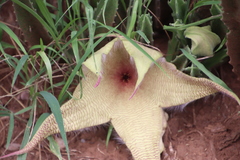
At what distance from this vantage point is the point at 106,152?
3.85 ft

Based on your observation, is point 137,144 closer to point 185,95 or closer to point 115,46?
point 185,95

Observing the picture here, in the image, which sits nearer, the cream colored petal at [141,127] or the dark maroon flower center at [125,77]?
the cream colored petal at [141,127]

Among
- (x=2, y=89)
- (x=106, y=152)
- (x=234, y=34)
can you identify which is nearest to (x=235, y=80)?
(x=234, y=34)

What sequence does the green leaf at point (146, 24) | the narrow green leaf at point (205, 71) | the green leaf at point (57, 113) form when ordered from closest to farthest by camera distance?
the green leaf at point (57, 113), the narrow green leaf at point (205, 71), the green leaf at point (146, 24)

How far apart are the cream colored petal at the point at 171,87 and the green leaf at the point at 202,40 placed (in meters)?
0.11

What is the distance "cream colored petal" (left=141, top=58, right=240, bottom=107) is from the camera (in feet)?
3.52

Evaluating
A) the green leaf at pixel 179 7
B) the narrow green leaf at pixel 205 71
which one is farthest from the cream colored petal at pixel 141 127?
the green leaf at pixel 179 7

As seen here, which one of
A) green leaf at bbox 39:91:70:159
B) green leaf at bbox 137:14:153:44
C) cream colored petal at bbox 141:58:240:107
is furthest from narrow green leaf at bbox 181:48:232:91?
green leaf at bbox 39:91:70:159

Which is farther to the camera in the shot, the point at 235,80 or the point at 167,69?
the point at 235,80

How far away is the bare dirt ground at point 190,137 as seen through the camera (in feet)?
3.69

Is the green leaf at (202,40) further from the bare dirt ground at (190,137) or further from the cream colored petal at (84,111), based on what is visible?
the cream colored petal at (84,111)

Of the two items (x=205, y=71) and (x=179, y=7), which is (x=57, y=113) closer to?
(x=205, y=71)

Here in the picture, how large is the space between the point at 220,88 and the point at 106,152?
0.47 m

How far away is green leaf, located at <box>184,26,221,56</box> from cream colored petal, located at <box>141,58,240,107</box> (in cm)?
11
